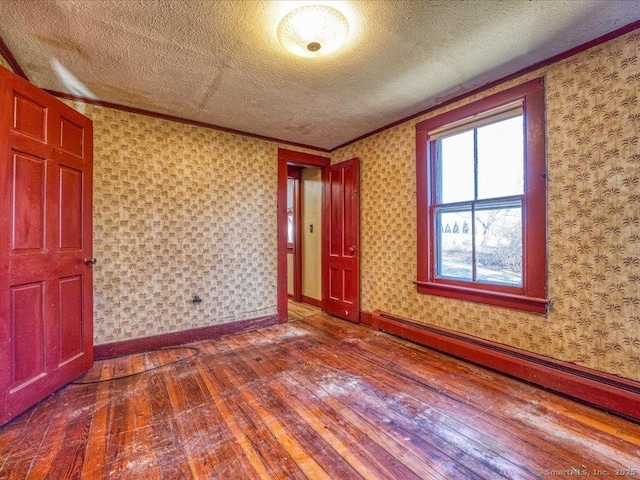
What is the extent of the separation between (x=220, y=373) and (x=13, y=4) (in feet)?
9.42

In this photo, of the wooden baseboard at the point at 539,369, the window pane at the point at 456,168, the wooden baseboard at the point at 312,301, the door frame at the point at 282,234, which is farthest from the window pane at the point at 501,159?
the wooden baseboard at the point at 312,301

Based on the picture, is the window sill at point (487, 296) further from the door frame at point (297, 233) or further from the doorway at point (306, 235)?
the door frame at point (297, 233)

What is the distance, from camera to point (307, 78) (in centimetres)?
256

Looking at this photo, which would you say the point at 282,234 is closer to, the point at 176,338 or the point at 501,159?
the point at 176,338

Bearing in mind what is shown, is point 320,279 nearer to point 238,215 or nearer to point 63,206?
point 238,215

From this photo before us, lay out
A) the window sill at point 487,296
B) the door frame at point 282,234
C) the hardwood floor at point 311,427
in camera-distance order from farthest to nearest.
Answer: the door frame at point 282,234 → the window sill at point 487,296 → the hardwood floor at point 311,427

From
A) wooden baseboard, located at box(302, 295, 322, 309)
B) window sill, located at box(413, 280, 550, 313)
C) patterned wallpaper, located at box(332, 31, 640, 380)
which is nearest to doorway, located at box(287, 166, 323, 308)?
wooden baseboard, located at box(302, 295, 322, 309)

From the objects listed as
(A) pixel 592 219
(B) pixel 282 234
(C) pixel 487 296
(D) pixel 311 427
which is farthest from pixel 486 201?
(B) pixel 282 234

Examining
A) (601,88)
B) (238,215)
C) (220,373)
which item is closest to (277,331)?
(220,373)

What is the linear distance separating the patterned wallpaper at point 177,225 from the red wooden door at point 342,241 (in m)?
0.93

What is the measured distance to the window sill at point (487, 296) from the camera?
7.94 ft

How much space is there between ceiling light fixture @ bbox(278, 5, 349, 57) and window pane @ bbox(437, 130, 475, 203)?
166 centimetres

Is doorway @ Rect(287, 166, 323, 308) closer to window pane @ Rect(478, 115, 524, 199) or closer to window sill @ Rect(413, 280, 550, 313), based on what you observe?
window sill @ Rect(413, 280, 550, 313)

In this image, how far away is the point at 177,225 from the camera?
3379 mm
